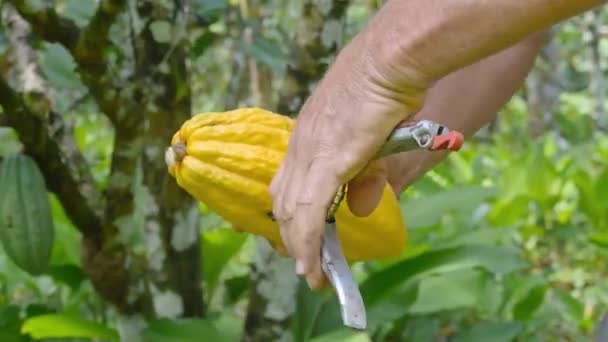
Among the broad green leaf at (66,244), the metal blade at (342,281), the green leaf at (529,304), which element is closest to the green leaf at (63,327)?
the broad green leaf at (66,244)

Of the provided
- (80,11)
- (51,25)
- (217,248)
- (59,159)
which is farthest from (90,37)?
(217,248)

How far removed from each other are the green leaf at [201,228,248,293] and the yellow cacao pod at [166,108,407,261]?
84cm

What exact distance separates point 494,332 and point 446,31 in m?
1.14

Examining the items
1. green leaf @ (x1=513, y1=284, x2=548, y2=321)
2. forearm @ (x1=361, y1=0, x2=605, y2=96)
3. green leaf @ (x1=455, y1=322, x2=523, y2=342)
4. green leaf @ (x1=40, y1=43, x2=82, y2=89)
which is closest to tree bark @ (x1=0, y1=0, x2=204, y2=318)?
green leaf @ (x1=40, y1=43, x2=82, y2=89)

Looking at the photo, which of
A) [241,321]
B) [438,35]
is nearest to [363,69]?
[438,35]

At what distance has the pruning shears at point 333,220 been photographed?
2.72 ft

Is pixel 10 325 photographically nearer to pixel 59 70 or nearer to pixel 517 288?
pixel 59 70

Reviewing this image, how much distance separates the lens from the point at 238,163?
108cm

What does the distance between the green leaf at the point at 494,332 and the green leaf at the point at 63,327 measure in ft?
2.28

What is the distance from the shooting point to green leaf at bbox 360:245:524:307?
182cm

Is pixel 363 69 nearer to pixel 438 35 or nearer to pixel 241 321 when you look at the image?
pixel 438 35

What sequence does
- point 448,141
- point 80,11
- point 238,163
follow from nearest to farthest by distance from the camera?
point 448,141
point 238,163
point 80,11

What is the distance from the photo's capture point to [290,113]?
67.3 inches

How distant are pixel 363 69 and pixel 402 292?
102 centimetres
